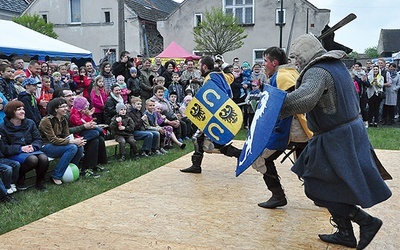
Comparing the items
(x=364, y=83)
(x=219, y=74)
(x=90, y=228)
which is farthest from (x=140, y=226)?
(x=364, y=83)

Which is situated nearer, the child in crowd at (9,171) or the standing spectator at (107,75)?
the child in crowd at (9,171)

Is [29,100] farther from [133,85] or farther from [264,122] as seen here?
[264,122]

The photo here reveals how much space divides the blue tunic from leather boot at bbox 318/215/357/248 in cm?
32

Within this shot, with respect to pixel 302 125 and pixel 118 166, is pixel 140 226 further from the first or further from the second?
pixel 118 166

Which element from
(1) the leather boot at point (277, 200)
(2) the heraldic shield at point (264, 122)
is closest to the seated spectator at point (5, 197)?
(1) the leather boot at point (277, 200)

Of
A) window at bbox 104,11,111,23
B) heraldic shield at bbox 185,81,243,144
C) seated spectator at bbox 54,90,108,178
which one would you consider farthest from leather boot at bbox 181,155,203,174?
window at bbox 104,11,111,23

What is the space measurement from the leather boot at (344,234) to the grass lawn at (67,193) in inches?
126

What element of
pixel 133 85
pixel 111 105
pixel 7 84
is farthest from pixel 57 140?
pixel 133 85

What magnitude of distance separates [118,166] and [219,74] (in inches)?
119

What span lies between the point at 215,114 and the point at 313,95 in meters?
2.06

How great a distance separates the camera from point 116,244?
347cm

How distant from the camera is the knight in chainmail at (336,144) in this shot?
119 inches

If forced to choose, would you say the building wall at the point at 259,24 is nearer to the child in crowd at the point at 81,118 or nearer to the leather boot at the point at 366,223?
the child in crowd at the point at 81,118

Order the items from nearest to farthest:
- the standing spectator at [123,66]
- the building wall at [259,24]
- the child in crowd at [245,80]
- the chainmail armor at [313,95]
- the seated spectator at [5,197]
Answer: the chainmail armor at [313,95] → the seated spectator at [5,197] → the standing spectator at [123,66] → the child in crowd at [245,80] → the building wall at [259,24]
